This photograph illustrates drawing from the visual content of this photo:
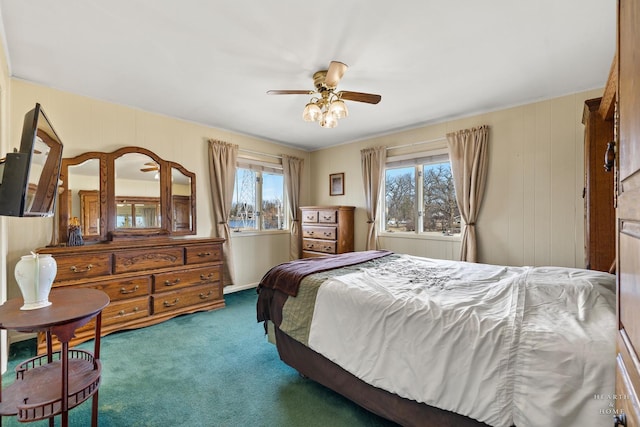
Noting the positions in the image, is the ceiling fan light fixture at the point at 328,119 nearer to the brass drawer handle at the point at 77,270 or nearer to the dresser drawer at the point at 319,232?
the dresser drawer at the point at 319,232

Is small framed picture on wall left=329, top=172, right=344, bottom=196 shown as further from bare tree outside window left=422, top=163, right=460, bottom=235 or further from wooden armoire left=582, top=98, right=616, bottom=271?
wooden armoire left=582, top=98, right=616, bottom=271

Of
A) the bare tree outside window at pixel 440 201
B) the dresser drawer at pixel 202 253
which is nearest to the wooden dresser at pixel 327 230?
the bare tree outside window at pixel 440 201

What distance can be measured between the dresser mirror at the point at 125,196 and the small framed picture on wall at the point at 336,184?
2.37 meters

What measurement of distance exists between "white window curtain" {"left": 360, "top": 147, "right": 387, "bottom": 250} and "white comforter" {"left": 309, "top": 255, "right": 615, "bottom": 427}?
2335mm

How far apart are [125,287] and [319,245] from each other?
268 centimetres

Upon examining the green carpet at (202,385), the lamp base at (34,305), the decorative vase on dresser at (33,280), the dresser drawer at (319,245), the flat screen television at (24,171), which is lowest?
the green carpet at (202,385)

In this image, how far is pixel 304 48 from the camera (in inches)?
85.0

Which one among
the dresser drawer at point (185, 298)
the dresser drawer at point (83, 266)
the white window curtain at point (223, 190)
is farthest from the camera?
the white window curtain at point (223, 190)

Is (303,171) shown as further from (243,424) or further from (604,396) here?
(604,396)

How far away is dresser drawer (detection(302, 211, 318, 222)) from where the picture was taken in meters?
4.74

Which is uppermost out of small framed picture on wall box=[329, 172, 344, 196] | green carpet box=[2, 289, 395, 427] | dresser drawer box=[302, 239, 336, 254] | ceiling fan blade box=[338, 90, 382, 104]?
ceiling fan blade box=[338, 90, 382, 104]

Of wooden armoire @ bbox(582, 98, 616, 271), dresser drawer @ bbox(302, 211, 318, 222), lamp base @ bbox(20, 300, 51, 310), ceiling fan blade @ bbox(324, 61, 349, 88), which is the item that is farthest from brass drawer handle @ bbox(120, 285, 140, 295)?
wooden armoire @ bbox(582, 98, 616, 271)

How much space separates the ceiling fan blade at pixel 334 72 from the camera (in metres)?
2.15

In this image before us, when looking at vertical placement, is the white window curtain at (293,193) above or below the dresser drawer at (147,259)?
above
